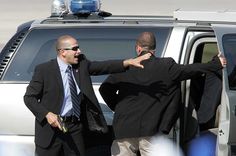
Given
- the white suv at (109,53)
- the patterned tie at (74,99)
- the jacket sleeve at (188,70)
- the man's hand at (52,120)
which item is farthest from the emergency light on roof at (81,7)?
the man's hand at (52,120)

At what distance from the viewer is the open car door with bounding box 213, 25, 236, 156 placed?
4.66 meters

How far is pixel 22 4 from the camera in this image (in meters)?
26.0

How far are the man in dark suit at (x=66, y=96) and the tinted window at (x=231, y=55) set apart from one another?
70 centimetres

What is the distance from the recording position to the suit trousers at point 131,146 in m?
4.78

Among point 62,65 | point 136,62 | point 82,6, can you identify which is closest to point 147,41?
point 136,62

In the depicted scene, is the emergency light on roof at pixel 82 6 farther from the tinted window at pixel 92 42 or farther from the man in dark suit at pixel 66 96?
the man in dark suit at pixel 66 96

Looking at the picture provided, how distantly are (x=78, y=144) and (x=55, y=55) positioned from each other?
2.85 feet

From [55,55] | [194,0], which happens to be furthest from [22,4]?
[55,55]

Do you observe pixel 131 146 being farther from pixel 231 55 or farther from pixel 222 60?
pixel 231 55

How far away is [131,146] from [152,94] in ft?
1.45

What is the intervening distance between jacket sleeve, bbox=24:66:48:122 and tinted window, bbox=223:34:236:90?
4.56 ft

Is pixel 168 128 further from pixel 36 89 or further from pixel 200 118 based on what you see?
pixel 36 89

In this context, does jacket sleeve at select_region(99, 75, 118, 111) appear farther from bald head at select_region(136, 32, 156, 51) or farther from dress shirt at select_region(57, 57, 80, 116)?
bald head at select_region(136, 32, 156, 51)

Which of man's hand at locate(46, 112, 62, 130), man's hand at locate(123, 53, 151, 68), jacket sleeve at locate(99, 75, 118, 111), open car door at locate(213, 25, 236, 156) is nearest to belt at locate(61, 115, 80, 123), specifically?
man's hand at locate(46, 112, 62, 130)
